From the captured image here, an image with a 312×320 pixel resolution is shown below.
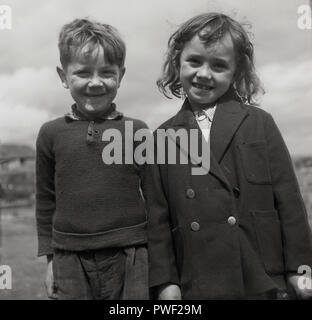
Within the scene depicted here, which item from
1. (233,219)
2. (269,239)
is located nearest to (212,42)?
(233,219)

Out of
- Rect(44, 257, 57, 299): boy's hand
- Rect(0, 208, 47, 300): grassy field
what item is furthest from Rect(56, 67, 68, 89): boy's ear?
Rect(0, 208, 47, 300): grassy field

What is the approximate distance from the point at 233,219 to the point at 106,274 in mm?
639

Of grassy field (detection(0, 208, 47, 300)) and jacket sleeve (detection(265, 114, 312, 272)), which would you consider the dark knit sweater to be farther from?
grassy field (detection(0, 208, 47, 300))

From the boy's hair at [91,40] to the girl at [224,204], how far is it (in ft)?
1.07

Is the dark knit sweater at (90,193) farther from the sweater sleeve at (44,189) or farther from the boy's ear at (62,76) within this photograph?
the boy's ear at (62,76)

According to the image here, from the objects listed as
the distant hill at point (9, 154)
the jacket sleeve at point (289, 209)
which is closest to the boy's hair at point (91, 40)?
the distant hill at point (9, 154)

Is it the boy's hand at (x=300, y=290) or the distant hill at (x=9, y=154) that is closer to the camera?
the boy's hand at (x=300, y=290)

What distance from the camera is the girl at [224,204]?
2.17 m

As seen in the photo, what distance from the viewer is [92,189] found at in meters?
2.32

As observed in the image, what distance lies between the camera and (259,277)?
2.15 metres

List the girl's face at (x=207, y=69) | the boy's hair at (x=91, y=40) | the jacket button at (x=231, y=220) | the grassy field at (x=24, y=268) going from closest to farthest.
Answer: the jacket button at (x=231, y=220) < the girl's face at (x=207, y=69) < the boy's hair at (x=91, y=40) < the grassy field at (x=24, y=268)

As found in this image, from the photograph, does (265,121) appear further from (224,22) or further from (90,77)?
(90,77)

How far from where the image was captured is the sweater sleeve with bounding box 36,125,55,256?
96.5 inches
